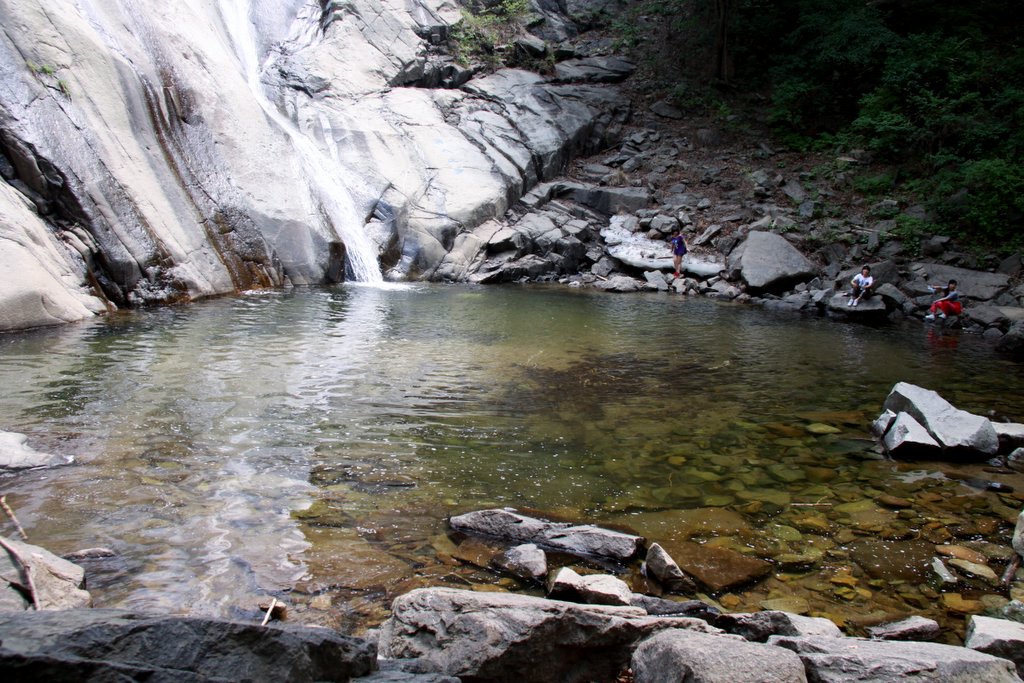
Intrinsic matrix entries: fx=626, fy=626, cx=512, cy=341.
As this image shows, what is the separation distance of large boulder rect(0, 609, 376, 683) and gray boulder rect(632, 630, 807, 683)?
1124 mm

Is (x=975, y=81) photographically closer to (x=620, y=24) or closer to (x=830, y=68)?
(x=830, y=68)

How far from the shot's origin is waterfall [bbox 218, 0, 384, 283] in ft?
56.6

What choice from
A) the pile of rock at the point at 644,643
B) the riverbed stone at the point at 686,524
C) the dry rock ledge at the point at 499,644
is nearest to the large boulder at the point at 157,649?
the dry rock ledge at the point at 499,644

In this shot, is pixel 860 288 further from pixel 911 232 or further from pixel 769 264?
pixel 911 232

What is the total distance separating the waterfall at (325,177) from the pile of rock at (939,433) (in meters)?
14.0

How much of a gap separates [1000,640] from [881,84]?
25.3 m

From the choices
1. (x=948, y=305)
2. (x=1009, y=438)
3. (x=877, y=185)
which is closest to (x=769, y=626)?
(x=1009, y=438)

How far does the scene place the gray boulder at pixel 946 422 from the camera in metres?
5.54

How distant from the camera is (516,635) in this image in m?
2.47

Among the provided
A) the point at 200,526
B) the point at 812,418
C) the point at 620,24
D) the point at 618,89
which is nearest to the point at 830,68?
the point at 618,89

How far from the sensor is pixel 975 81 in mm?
19844

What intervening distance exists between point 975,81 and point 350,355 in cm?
2191

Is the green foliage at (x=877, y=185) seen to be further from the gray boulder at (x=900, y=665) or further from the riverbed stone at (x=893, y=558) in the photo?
the gray boulder at (x=900, y=665)

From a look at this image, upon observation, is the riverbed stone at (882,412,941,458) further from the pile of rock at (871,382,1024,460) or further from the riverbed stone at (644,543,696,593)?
the riverbed stone at (644,543,696,593)
